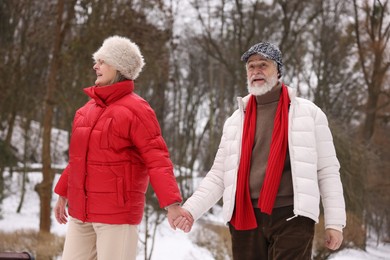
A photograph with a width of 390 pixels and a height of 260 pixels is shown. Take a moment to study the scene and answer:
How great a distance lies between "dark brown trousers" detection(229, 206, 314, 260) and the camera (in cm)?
310

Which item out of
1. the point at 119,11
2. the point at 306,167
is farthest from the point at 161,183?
the point at 119,11

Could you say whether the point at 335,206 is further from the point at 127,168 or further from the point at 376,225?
the point at 376,225

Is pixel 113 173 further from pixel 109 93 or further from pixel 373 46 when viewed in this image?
pixel 373 46

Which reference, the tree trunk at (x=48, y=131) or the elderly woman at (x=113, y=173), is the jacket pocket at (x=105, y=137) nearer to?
the elderly woman at (x=113, y=173)

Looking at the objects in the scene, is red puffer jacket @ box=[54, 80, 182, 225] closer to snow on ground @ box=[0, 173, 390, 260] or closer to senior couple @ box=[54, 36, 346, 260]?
senior couple @ box=[54, 36, 346, 260]

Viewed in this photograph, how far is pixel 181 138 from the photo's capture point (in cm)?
2959

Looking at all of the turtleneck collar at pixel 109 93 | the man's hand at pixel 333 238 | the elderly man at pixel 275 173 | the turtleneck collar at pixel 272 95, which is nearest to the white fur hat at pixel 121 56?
the turtleneck collar at pixel 109 93

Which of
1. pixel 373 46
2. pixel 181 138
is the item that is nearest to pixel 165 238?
pixel 373 46

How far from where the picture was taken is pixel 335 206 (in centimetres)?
322

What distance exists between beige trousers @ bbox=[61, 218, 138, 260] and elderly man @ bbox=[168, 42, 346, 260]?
0.30 m

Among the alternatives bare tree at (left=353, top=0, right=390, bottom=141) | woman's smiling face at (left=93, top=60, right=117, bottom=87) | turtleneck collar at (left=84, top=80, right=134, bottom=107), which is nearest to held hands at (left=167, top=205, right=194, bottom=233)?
turtleneck collar at (left=84, top=80, right=134, bottom=107)

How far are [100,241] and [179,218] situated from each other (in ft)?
1.66

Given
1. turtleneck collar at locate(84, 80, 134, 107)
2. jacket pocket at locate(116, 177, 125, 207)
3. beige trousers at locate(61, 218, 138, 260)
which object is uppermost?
turtleneck collar at locate(84, 80, 134, 107)

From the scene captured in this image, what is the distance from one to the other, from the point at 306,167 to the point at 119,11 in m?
10.6
